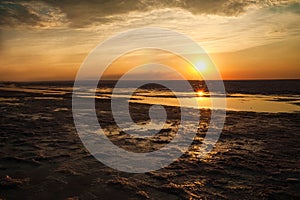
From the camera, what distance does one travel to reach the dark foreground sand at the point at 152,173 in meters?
7.25

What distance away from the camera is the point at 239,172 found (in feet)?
29.3

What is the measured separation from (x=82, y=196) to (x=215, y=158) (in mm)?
5869

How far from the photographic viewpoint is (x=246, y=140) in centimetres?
1352

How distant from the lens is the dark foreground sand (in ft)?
23.8

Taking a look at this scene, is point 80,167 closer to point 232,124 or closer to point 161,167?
point 161,167

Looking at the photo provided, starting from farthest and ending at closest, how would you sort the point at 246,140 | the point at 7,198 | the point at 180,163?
the point at 246,140, the point at 180,163, the point at 7,198

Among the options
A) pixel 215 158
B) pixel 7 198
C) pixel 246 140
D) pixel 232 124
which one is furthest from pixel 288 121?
pixel 7 198

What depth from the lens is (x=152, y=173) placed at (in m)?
8.84

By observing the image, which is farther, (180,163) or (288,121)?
(288,121)

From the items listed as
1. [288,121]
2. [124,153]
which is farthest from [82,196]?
[288,121]

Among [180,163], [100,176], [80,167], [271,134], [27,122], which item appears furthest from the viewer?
[27,122]

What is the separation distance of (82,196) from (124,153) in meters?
4.21

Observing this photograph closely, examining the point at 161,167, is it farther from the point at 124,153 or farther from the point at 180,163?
the point at 124,153

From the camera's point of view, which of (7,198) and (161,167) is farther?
(161,167)
